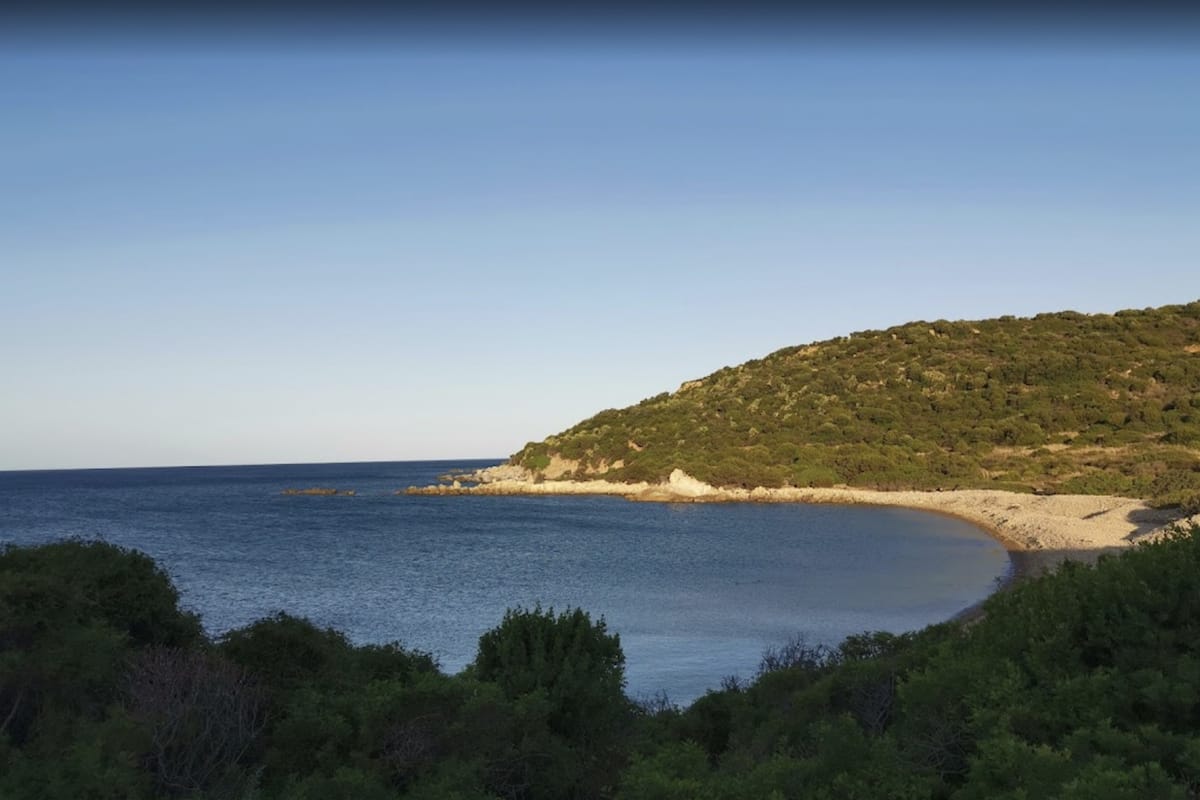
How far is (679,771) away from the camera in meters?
8.41

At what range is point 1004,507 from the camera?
6069 cm

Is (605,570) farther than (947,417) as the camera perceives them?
No

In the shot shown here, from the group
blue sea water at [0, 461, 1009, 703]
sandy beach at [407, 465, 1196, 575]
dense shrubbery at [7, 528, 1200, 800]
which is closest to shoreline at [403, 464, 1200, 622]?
sandy beach at [407, 465, 1196, 575]

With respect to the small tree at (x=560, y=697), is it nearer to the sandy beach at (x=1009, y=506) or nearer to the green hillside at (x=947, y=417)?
the sandy beach at (x=1009, y=506)

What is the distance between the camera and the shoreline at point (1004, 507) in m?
39.6

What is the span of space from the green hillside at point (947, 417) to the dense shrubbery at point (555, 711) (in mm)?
53193

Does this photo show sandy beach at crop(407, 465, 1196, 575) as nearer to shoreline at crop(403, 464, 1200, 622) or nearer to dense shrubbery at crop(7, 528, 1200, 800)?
shoreline at crop(403, 464, 1200, 622)

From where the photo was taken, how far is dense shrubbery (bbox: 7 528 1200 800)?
7.66 meters

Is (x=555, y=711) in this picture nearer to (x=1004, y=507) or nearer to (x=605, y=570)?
(x=605, y=570)

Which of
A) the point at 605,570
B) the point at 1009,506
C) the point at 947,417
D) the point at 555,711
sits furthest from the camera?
the point at 947,417

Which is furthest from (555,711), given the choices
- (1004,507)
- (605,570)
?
(1004,507)

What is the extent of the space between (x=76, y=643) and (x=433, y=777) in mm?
4276

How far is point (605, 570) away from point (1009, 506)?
29.5 m

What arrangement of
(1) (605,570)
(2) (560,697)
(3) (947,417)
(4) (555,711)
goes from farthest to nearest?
(3) (947,417)
(1) (605,570)
(2) (560,697)
(4) (555,711)
